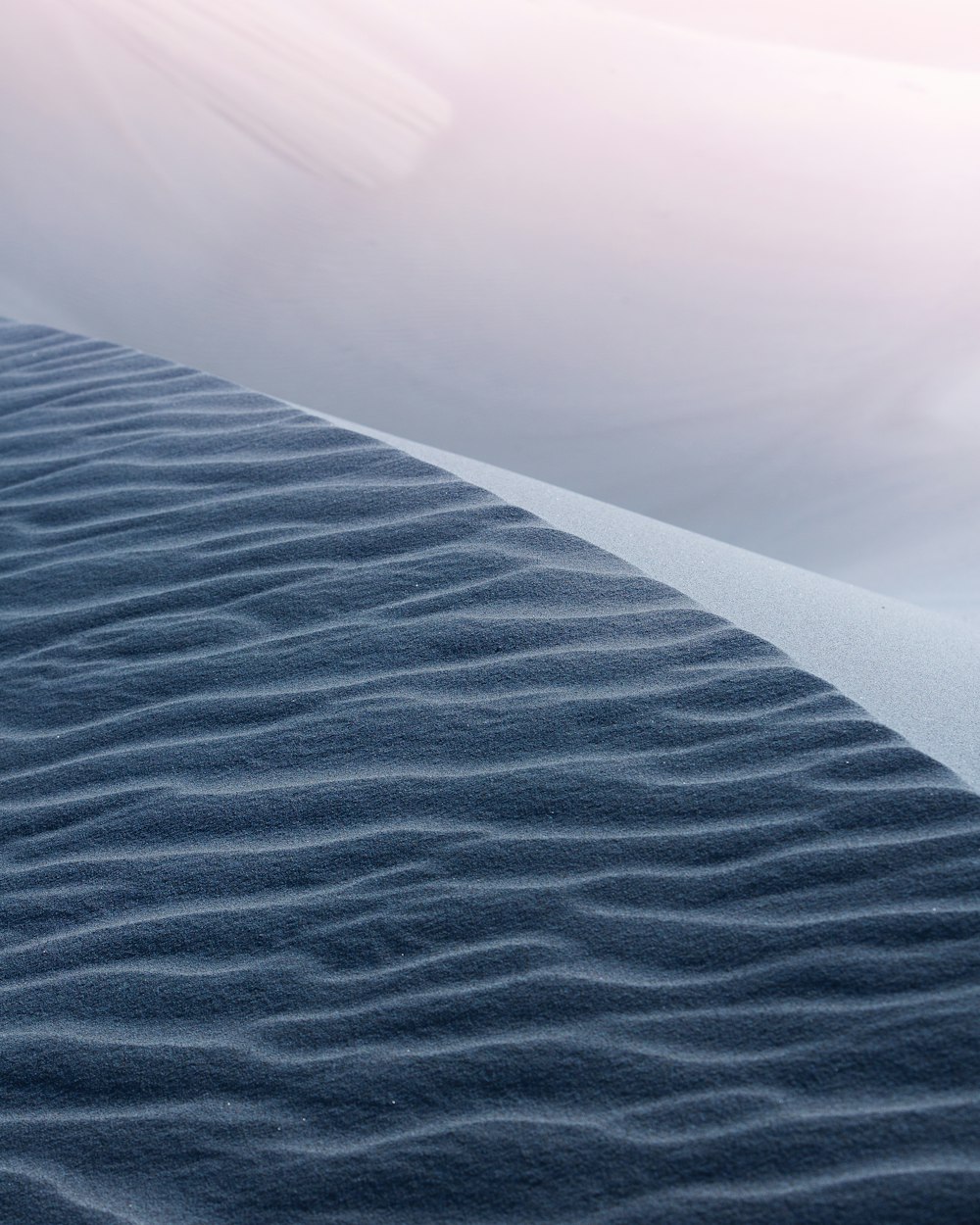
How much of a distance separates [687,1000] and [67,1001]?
1.13 m

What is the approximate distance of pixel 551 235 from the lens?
10.1 meters

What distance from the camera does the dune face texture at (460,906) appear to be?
1.88 m

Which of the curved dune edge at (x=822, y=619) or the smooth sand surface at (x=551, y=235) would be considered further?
the smooth sand surface at (x=551, y=235)

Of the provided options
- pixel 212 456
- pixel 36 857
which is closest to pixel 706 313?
pixel 212 456

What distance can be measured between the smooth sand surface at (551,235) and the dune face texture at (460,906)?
497 cm

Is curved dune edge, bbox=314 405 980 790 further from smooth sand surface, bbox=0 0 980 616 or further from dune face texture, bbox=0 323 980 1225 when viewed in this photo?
smooth sand surface, bbox=0 0 980 616

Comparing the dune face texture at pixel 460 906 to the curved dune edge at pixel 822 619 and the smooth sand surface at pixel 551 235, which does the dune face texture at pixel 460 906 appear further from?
the smooth sand surface at pixel 551 235

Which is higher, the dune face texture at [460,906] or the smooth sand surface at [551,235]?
the smooth sand surface at [551,235]

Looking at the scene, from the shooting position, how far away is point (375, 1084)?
204cm

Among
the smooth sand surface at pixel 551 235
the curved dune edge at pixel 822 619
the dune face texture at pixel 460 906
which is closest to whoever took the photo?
the dune face texture at pixel 460 906

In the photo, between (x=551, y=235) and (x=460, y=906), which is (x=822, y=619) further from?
(x=551, y=235)

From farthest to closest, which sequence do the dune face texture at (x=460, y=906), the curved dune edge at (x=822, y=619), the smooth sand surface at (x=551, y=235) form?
the smooth sand surface at (x=551, y=235)
the curved dune edge at (x=822, y=619)
the dune face texture at (x=460, y=906)

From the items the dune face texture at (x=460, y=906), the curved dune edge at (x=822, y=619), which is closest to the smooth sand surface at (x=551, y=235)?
→ the curved dune edge at (x=822, y=619)

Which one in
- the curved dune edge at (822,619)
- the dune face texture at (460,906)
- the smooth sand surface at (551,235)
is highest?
the smooth sand surface at (551,235)
